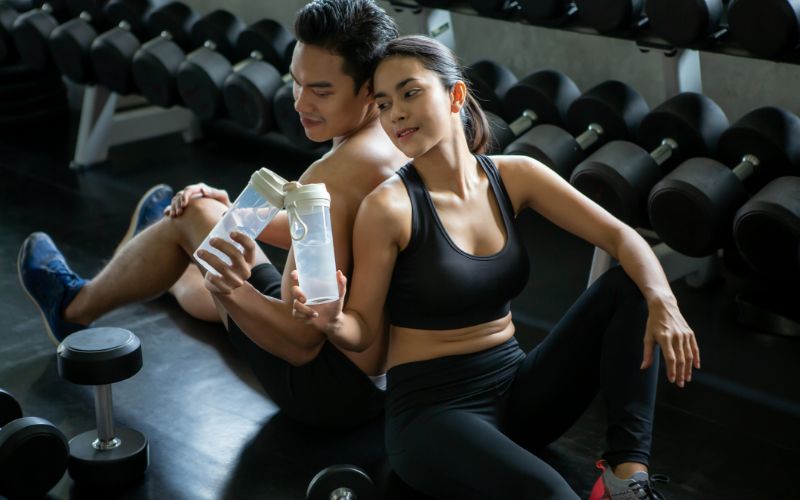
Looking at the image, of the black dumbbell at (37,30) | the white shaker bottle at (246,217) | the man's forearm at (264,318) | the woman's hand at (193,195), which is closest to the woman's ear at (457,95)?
the white shaker bottle at (246,217)

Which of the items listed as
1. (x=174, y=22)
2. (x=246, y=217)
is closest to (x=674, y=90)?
(x=246, y=217)

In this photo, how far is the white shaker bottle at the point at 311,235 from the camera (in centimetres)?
147

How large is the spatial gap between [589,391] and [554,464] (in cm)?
25

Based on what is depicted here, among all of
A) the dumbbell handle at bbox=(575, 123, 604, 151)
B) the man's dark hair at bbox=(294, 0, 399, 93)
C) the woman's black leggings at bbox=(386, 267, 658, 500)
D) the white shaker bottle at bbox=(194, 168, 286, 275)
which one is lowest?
the woman's black leggings at bbox=(386, 267, 658, 500)

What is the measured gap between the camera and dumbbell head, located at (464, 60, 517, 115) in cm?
294

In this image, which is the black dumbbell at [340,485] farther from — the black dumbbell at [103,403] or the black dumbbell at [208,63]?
the black dumbbell at [208,63]

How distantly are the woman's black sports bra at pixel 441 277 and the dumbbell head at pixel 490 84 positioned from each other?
1192 mm

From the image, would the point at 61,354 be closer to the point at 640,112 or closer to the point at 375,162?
the point at 375,162

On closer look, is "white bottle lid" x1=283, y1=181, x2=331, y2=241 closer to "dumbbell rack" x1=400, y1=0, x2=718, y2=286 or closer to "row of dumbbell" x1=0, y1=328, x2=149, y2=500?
"row of dumbbell" x1=0, y1=328, x2=149, y2=500

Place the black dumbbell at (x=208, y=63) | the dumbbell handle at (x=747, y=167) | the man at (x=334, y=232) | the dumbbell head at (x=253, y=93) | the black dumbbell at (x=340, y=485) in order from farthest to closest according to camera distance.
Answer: the black dumbbell at (x=208, y=63), the dumbbell head at (x=253, y=93), the dumbbell handle at (x=747, y=167), the man at (x=334, y=232), the black dumbbell at (x=340, y=485)

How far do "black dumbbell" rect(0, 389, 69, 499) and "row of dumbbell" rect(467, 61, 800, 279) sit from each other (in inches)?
52.3

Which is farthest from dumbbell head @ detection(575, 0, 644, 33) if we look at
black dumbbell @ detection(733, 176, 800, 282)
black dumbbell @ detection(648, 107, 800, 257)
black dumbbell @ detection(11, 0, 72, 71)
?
black dumbbell @ detection(11, 0, 72, 71)

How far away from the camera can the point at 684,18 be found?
7.76ft

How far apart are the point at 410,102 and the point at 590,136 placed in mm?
1105
